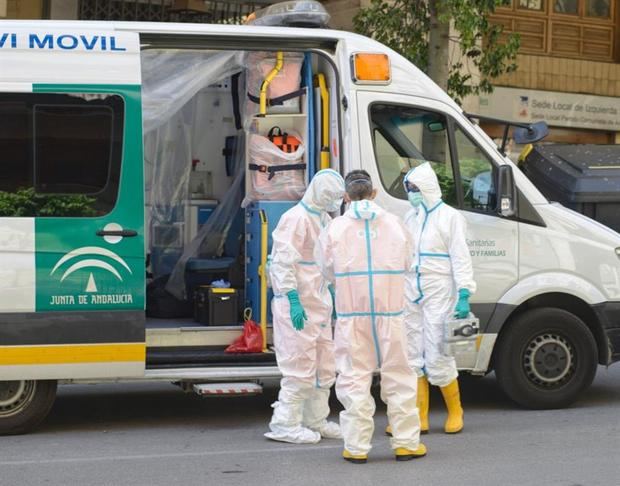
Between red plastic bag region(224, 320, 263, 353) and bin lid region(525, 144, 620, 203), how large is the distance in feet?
10.4

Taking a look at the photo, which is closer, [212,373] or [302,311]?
[302,311]

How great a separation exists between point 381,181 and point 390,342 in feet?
5.65

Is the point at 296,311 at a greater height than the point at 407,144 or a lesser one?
lesser

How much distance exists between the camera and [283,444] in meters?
7.77

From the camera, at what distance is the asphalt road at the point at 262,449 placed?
681 cm

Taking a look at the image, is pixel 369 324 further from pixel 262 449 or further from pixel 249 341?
pixel 249 341

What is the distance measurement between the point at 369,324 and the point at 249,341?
1.57 m

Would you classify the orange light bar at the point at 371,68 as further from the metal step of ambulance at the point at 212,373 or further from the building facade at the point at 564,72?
the building facade at the point at 564,72

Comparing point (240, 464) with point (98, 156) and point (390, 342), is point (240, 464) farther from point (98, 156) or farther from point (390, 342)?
point (98, 156)

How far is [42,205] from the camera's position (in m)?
7.76

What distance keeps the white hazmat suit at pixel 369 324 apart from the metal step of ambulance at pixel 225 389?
1.03 m

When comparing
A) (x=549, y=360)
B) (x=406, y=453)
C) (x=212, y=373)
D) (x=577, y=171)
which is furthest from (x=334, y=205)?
(x=577, y=171)

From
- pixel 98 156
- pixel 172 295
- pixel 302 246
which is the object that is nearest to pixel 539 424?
pixel 302 246

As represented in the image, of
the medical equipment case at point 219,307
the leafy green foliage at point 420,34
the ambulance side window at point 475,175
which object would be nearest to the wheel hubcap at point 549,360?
the ambulance side window at point 475,175
